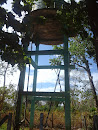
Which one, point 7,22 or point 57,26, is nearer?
point 7,22

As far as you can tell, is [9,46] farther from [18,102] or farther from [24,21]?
[18,102]

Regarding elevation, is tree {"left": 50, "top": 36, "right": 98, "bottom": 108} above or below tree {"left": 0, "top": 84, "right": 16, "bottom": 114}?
above

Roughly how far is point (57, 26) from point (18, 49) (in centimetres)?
383

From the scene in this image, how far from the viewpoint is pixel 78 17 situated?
11.8 ft

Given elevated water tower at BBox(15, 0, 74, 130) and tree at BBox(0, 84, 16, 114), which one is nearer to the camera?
elevated water tower at BBox(15, 0, 74, 130)

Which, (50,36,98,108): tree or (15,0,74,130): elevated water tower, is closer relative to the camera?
(15,0,74,130): elevated water tower

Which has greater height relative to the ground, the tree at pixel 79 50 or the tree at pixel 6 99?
the tree at pixel 79 50

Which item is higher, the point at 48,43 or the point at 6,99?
the point at 48,43

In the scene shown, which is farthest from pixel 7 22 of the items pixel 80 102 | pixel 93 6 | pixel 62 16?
pixel 80 102

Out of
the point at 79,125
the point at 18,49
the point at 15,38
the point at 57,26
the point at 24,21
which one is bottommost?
the point at 79,125

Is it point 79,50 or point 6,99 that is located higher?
point 79,50

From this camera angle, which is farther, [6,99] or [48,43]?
[6,99]

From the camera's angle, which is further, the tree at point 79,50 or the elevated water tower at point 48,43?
the tree at point 79,50

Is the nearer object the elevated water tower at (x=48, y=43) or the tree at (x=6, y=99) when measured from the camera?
the elevated water tower at (x=48, y=43)
